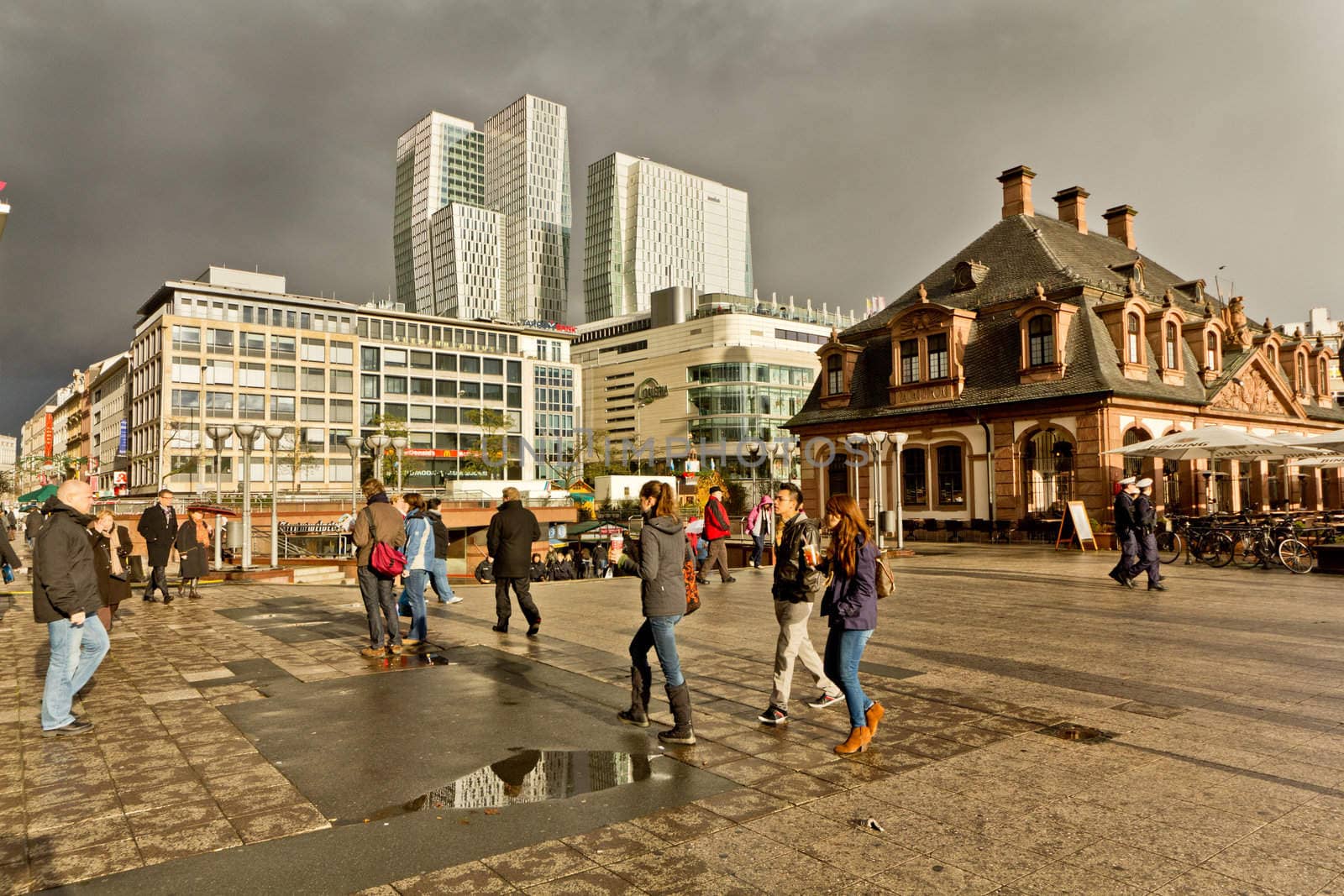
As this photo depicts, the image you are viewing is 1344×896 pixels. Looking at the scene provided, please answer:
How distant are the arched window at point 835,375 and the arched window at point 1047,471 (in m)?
8.76

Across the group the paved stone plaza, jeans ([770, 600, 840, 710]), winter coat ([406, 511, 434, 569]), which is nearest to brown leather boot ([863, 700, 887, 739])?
the paved stone plaza

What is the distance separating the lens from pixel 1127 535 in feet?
53.4

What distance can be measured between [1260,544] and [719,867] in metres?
20.1

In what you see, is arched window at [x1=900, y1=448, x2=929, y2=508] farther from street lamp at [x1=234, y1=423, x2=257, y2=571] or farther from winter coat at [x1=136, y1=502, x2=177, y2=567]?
winter coat at [x1=136, y1=502, x2=177, y2=567]

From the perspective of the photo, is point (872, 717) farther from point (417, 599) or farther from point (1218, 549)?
point (1218, 549)

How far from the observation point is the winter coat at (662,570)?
659 centimetres

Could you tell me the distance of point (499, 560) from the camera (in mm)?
11352

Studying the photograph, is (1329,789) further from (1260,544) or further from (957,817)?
(1260,544)

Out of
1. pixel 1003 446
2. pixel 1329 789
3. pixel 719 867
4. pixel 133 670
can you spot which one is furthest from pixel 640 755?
pixel 1003 446

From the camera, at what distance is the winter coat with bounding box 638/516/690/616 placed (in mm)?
6594

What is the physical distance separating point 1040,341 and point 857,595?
26.5 metres

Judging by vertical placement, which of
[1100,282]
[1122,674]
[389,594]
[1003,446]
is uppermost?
[1100,282]

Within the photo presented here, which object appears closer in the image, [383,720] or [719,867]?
[719,867]

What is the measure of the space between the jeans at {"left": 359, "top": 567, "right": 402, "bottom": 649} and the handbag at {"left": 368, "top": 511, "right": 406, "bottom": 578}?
107mm
